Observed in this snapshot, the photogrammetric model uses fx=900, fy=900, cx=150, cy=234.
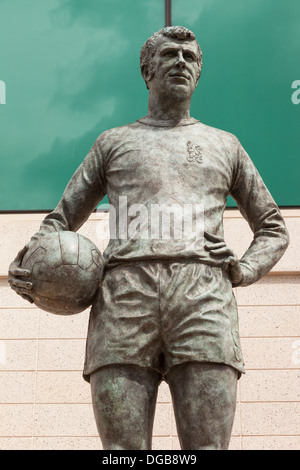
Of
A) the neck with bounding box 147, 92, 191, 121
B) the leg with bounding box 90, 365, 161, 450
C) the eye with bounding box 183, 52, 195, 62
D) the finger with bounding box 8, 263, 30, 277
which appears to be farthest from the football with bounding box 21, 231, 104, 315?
the eye with bounding box 183, 52, 195, 62

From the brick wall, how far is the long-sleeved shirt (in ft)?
14.0

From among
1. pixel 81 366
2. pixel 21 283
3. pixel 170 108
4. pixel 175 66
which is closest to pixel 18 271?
pixel 21 283

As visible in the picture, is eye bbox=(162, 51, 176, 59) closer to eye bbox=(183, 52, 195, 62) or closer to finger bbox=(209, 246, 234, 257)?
eye bbox=(183, 52, 195, 62)

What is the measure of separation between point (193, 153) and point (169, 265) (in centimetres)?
61

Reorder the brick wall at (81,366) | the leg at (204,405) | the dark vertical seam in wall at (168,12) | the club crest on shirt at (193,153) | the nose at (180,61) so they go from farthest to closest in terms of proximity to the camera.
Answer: the dark vertical seam in wall at (168,12), the brick wall at (81,366), the nose at (180,61), the club crest on shirt at (193,153), the leg at (204,405)

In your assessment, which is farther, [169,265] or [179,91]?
[179,91]

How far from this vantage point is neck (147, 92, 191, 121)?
452 centimetres

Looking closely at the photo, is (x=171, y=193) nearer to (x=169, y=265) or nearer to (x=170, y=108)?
(x=169, y=265)

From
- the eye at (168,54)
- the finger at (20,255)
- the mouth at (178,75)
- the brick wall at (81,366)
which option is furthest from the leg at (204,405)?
the brick wall at (81,366)

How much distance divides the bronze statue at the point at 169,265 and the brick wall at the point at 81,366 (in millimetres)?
4321

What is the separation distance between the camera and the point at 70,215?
446cm

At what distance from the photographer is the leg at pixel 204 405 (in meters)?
3.82

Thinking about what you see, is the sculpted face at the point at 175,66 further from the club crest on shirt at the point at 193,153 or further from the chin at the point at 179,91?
the club crest on shirt at the point at 193,153

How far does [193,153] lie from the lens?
14.1 feet
